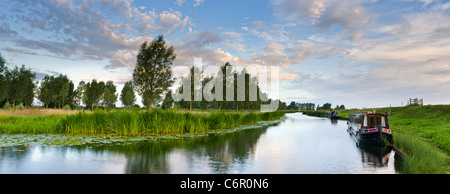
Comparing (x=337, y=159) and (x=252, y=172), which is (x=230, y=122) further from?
(x=252, y=172)

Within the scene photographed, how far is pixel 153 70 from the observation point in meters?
51.4

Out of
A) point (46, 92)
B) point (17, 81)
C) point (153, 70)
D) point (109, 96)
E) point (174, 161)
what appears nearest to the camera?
point (174, 161)

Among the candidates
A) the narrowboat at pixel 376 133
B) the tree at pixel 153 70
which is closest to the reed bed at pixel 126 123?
the narrowboat at pixel 376 133

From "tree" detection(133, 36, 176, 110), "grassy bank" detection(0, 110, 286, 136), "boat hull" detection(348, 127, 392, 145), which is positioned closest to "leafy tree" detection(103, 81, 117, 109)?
"tree" detection(133, 36, 176, 110)

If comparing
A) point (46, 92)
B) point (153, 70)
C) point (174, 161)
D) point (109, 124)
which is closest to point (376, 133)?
point (174, 161)

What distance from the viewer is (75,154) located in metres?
14.3

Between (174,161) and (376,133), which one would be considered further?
(376,133)

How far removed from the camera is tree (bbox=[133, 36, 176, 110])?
168 ft

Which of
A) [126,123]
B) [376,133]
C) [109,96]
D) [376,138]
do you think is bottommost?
[376,138]

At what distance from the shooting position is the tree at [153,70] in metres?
51.1

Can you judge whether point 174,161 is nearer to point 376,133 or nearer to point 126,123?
point 126,123

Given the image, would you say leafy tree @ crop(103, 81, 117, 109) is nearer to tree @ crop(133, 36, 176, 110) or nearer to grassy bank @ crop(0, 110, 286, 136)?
tree @ crop(133, 36, 176, 110)

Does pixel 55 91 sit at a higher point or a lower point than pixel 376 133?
higher
